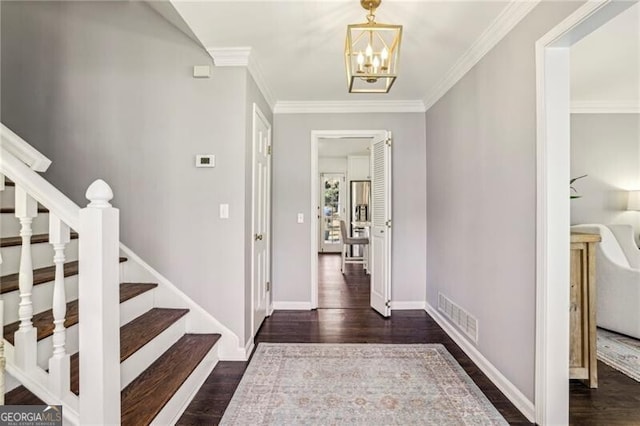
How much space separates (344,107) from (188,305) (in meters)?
2.76

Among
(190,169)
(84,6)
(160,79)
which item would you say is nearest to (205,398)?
(190,169)

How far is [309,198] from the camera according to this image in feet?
13.1

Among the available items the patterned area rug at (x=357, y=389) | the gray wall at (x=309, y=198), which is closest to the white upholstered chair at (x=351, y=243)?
the gray wall at (x=309, y=198)

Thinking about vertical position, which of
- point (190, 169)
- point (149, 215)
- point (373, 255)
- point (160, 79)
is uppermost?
point (160, 79)

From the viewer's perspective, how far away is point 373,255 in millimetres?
4121

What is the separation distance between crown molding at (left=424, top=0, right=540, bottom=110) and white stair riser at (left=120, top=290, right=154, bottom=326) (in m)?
3.14

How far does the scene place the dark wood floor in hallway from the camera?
195 centimetres

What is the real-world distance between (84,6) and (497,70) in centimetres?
332

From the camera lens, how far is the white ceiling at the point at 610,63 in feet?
7.61

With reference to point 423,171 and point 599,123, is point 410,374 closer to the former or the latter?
point 423,171

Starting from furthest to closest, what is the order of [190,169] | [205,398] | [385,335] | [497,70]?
1. [385,335]
2. [190,169]
3. [497,70]
4. [205,398]

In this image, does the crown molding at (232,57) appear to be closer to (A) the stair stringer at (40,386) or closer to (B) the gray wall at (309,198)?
(B) the gray wall at (309,198)

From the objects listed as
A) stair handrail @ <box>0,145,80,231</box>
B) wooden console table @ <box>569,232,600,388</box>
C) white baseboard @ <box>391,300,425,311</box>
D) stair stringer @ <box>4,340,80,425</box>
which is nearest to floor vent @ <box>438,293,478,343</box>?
white baseboard @ <box>391,300,425,311</box>

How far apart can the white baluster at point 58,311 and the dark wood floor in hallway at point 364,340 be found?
84cm
